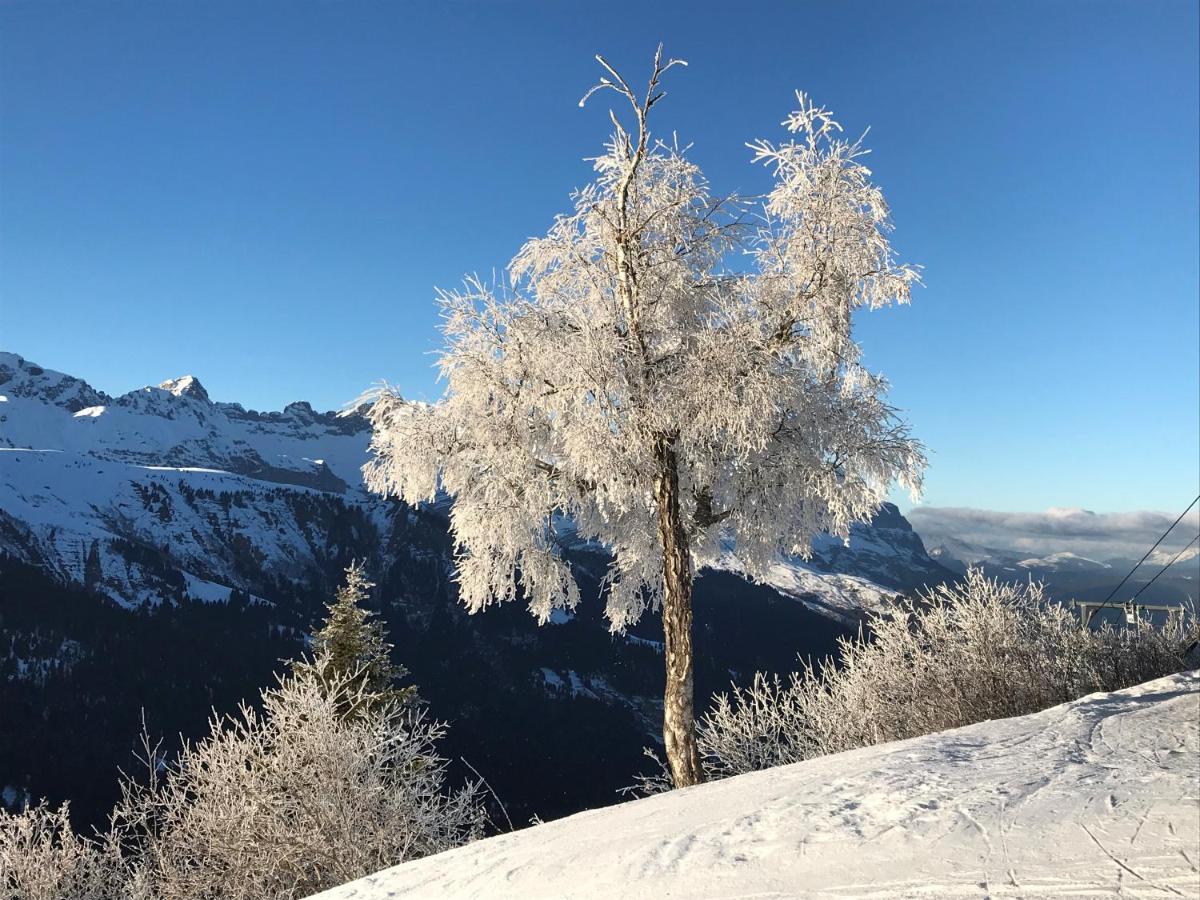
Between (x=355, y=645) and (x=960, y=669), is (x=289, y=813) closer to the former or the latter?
(x=960, y=669)

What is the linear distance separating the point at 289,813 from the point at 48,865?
731cm

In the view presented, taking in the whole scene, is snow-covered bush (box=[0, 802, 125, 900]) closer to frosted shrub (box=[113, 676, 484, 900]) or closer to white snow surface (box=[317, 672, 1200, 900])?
frosted shrub (box=[113, 676, 484, 900])

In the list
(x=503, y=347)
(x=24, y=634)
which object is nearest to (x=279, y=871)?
(x=503, y=347)

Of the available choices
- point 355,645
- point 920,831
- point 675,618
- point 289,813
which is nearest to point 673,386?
point 675,618

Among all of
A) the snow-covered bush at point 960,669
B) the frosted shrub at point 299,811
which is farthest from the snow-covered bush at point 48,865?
the snow-covered bush at point 960,669

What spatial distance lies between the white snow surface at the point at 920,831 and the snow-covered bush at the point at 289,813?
4.27 metres

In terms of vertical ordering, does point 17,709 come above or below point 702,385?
below

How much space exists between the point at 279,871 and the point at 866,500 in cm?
882

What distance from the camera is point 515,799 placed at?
140625mm

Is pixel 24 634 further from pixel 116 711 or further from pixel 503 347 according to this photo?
pixel 503 347

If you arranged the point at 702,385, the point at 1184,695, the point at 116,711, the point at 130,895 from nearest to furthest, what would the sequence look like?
1. the point at 1184,695
2. the point at 702,385
3. the point at 130,895
4. the point at 116,711

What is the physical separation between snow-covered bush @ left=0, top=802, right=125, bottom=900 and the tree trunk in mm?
11271

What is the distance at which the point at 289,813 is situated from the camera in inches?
416

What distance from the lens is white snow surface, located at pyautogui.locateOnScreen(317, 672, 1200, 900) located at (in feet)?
12.0
